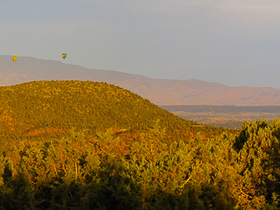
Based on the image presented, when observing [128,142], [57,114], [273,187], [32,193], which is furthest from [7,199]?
[57,114]

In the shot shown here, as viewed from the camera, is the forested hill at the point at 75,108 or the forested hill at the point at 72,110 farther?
the forested hill at the point at 75,108

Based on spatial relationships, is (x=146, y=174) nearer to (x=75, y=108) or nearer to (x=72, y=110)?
(x=72, y=110)

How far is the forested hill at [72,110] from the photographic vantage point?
60.8 meters

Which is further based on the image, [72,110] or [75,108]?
[75,108]

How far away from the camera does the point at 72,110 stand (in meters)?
72.2

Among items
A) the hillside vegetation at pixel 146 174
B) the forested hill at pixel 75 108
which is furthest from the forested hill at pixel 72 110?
the hillside vegetation at pixel 146 174

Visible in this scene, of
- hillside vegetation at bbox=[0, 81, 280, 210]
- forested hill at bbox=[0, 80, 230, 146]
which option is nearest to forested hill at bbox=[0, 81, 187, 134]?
forested hill at bbox=[0, 80, 230, 146]

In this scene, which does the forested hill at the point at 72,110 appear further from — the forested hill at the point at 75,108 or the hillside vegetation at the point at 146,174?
the hillside vegetation at the point at 146,174

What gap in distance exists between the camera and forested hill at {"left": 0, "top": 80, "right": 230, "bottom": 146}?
2392 inches

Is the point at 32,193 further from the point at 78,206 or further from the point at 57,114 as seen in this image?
the point at 57,114

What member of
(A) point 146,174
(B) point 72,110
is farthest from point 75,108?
(A) point 146,174

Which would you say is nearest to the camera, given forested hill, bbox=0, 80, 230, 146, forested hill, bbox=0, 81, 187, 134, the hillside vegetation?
the hillside vegetation

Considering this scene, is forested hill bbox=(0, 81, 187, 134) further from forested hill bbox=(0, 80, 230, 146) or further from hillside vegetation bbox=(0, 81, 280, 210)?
hillside vegetation bbox=(0, 81, 280, 210)

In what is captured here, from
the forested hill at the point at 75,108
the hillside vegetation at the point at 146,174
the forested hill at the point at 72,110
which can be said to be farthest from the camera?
the forested hill at the point at 75,108
